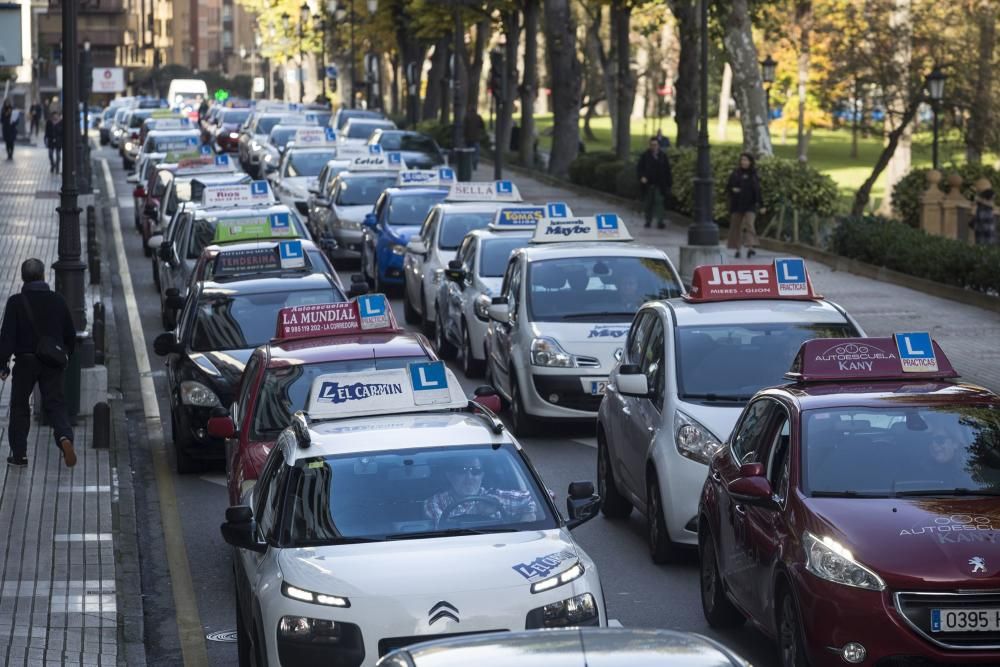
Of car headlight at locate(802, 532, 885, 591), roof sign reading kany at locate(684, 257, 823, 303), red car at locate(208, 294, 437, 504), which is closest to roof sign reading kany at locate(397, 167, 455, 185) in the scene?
red car at locate(208, 294, 437, 504)

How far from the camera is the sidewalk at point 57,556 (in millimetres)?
9773

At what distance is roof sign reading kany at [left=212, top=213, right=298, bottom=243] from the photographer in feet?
75.4

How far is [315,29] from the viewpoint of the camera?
9994cm

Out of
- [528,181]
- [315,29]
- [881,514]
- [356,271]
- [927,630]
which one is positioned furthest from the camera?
[315,29]

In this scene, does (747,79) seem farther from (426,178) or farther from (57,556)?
(57,556)

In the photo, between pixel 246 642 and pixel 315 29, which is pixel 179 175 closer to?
pixel 246 642

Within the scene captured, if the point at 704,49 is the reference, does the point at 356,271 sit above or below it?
below

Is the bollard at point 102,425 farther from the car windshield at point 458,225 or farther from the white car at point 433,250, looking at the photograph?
the car windshield at point 458,225

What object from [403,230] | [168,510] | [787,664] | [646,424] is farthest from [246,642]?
[403,230]

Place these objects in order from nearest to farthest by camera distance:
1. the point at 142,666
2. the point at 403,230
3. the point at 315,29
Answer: the point at 142,666
the point at 403,230
the point at 315,29

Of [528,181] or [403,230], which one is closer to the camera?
[403,230]

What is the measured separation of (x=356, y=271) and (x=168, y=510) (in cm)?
1897

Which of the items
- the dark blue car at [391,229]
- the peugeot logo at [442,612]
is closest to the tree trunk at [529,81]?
the dark blue car at [391,229]

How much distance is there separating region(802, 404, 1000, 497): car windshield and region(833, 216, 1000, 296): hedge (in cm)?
1780
